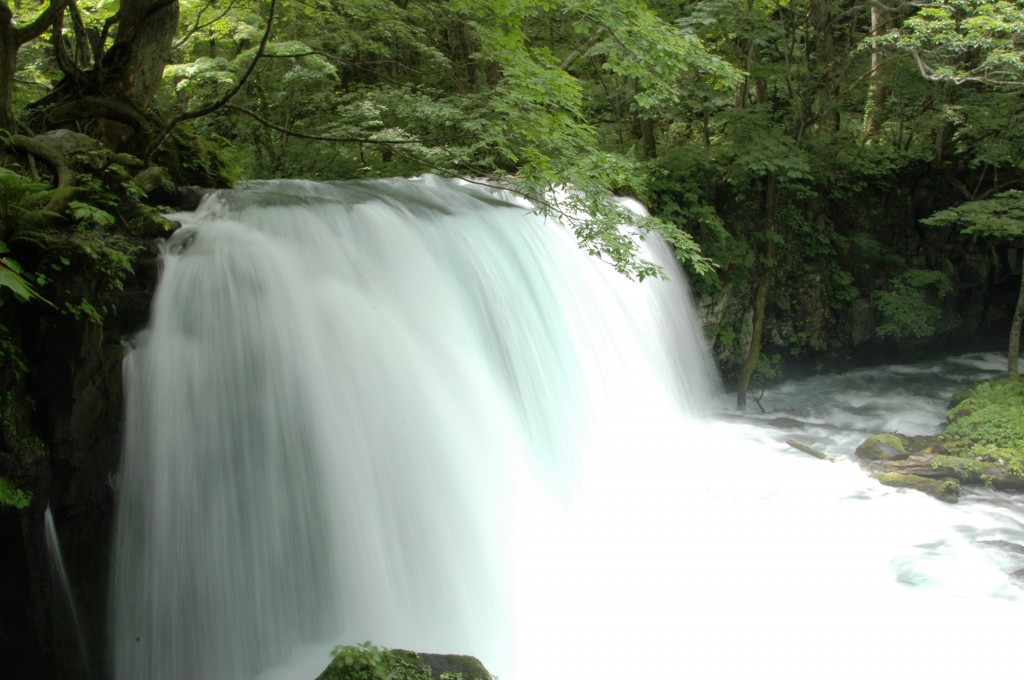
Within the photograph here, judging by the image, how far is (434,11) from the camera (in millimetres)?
7074

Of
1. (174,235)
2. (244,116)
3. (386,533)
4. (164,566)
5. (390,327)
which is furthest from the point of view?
(244,116)

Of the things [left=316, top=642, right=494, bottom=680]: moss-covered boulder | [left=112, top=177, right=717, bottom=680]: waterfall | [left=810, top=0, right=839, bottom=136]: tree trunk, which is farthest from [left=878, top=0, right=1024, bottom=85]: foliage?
[left=316, top=642, right=494, bottom=680]: moss-covered boulder

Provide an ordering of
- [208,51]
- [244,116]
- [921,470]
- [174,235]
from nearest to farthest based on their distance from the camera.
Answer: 1. [174,235]
2. [921,470]
3. [244,116]
4. [208,51]

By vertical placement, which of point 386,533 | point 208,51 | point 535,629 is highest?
point 208,51

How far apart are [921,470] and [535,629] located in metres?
5.22

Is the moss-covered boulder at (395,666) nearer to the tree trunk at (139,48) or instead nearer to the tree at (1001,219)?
the tree trunk at (139,48)

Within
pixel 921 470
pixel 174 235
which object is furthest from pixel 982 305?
pixel 174 235

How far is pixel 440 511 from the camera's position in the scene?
211 inches

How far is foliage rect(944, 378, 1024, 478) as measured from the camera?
853 centimetres

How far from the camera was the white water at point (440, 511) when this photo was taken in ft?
15.4

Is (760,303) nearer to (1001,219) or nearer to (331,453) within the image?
(1001,219)

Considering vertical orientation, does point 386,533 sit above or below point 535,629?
above

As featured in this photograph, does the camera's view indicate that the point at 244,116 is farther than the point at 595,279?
Yes

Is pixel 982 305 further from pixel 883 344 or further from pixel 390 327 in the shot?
pixel 390 327
